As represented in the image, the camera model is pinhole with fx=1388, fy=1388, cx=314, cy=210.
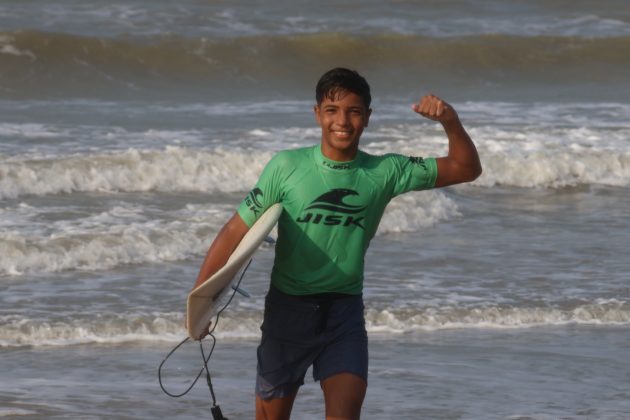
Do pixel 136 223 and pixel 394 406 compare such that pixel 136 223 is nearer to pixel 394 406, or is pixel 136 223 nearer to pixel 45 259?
pixel 45 259

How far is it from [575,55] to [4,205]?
54.3ft

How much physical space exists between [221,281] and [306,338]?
1.47 feet

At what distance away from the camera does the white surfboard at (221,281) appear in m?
4.62

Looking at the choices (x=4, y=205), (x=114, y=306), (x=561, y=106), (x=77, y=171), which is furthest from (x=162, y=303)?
(x=561, y=106)

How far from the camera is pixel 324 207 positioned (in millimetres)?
4781

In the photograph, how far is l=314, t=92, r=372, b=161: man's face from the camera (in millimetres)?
4750

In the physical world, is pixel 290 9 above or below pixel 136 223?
above

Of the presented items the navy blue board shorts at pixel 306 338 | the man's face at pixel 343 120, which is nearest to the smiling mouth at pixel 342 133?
the man's face at pixel 343 120

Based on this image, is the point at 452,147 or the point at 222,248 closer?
the point at 222,248

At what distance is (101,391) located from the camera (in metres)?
7.05

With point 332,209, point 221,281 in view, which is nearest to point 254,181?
point 332,209

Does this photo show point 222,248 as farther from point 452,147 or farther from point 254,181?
point 254,181

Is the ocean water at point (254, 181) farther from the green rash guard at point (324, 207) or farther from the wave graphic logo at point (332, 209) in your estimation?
the wave graphic logo at point (332, 209)

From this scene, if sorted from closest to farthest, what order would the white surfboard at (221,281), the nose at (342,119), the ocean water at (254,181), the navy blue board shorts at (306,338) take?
the white surfboard at (221,281), the nose at (342,119), the navy blue board shorts at (306,338), the ocean water at (254,181)
